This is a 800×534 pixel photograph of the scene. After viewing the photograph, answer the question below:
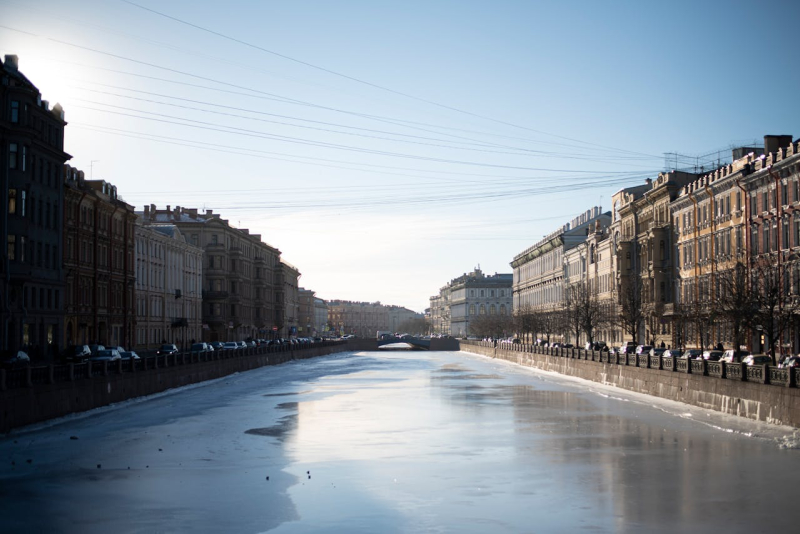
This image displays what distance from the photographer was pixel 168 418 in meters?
40.8

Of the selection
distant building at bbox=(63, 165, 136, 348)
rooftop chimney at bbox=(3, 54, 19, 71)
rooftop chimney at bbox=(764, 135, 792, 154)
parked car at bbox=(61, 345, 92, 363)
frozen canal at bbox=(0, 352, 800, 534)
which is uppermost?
rooftop chimney at bbox=(3, 54, 19, 71)

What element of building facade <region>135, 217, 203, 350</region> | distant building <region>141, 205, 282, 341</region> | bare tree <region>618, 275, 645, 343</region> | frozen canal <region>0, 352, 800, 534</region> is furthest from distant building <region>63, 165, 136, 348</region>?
bare tree <region>618, 275, 645, 343</region>

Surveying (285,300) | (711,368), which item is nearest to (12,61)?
(711,368)

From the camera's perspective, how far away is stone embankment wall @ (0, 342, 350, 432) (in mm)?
33094

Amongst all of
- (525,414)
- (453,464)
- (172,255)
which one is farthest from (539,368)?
(453,464)

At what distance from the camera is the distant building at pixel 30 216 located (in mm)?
56438

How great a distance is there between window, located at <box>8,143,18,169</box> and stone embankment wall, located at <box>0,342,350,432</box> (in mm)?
14685

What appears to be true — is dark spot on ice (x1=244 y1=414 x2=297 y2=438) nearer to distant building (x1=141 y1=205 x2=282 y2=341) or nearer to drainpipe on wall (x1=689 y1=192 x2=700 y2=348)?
drainpipe on wall (x1=689 y1=192 x2=700 y2=348)

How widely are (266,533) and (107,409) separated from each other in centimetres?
2615

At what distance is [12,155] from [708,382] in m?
41.1

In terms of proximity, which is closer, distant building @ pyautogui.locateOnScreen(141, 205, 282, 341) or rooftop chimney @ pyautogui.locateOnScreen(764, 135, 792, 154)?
rooftop chimney @ pyautogui.locateOnScreen(764, 135, 792, 154)

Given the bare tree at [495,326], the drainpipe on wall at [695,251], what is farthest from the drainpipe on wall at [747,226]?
the bare tree at [495,326]

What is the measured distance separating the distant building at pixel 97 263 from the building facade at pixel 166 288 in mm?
3816

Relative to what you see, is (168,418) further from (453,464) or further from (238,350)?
(238,350)
